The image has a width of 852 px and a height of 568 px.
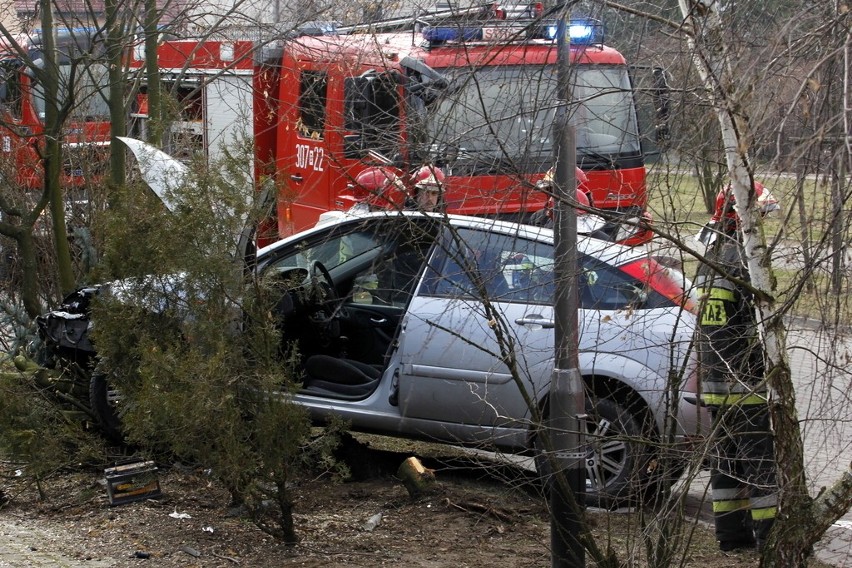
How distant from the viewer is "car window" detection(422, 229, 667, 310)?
4305 millimetres

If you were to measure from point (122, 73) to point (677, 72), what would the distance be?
18.4 ft

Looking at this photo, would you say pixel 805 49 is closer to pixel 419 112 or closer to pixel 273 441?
pixel 419 112

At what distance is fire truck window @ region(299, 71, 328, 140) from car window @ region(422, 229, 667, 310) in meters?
1.62

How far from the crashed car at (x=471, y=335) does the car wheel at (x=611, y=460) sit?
0.01m

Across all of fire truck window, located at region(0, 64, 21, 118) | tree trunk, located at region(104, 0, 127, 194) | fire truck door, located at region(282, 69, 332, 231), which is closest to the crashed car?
tree trunk, located at region(104, 0, 127, 194)

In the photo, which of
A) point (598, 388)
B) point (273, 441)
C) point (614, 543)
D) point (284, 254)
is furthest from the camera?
point (284, 254)

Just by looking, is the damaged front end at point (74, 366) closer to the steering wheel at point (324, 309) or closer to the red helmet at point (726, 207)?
the steering wheel at point (324, 309)

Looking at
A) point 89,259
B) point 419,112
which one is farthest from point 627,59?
point 89,259

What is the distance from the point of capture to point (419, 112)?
433cm

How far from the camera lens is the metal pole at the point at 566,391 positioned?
420cm

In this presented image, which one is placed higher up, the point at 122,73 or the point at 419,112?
the point at 122,73

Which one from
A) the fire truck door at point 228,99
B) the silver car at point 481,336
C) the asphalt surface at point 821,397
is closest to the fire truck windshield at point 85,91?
the fire truck door at point 228,99

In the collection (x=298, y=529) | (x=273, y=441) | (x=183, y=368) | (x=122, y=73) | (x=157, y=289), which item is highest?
(x=122, y=73)

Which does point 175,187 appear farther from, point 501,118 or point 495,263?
point 501,118
